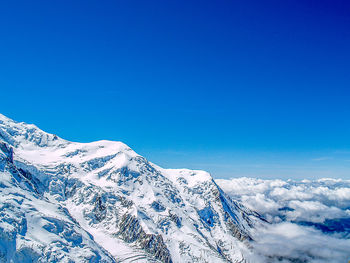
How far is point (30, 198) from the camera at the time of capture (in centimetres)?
19162

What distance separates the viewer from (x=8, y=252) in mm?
128875

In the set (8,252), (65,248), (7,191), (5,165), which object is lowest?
(65,248)

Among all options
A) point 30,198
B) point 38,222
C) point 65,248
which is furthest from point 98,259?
point 30,198

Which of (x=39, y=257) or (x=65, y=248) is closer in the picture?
(x=39, y=257)

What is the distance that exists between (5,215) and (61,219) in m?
51.1

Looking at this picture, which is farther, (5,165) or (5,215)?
(5,165)

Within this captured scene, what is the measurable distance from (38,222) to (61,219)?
2467 centimetres

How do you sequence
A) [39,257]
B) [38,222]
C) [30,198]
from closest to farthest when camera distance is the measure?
[39,257] < [38,222] < [30,198]

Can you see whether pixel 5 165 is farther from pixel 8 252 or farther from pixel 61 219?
pixel 8 252

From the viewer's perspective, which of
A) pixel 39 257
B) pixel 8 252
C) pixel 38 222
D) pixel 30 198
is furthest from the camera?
pixel 30 198

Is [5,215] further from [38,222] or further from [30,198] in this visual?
[30,198]

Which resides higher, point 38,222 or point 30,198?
point 30,198

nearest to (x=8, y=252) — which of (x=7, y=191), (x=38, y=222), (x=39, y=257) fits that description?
(x=39, y=257)

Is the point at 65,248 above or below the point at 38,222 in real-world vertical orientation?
below
